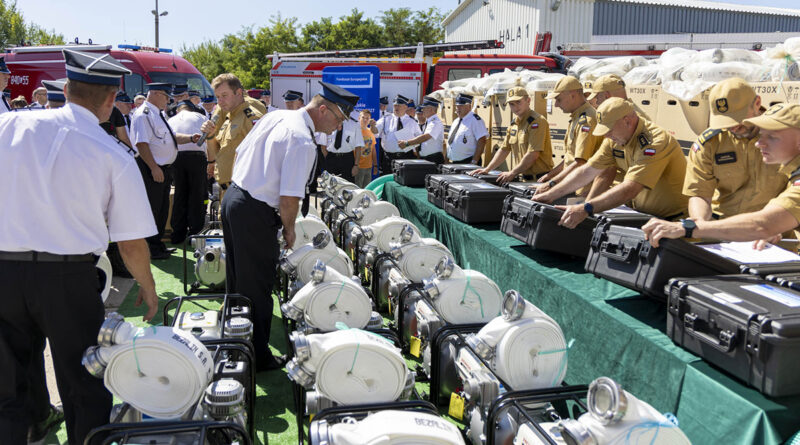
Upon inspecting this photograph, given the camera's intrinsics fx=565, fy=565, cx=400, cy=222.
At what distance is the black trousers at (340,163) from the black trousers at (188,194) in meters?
2.02

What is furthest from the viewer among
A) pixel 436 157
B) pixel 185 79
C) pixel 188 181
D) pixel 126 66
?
pixel 185 79

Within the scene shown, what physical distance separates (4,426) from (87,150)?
3.76 feet

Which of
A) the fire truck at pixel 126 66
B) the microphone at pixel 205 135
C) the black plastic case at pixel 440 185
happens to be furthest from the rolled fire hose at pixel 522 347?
the fire truck at pixel 126 66

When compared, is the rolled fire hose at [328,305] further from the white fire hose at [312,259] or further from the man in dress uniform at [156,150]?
the man in dress uniform at [156,150]

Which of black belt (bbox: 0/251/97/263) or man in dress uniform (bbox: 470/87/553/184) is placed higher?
man in dress uniform (bbox: 470/87/553/184)

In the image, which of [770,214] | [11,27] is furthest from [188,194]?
[11,27]

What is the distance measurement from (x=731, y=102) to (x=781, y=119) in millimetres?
382

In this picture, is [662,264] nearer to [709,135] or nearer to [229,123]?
[709,135]

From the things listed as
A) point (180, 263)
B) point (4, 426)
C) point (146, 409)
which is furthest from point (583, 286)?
point (180, 263)

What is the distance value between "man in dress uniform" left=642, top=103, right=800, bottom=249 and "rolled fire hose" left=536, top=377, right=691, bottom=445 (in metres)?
0.85

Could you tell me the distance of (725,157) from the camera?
113 inches

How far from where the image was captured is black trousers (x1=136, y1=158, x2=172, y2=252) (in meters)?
5.88

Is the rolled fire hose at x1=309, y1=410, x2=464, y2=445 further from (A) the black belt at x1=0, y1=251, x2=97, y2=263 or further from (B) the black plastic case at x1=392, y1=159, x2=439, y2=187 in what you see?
(B) the black plastic case at x1=392, y1=159, x2=439, y2=187

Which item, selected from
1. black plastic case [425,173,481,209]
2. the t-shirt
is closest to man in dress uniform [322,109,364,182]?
the t-shirt
